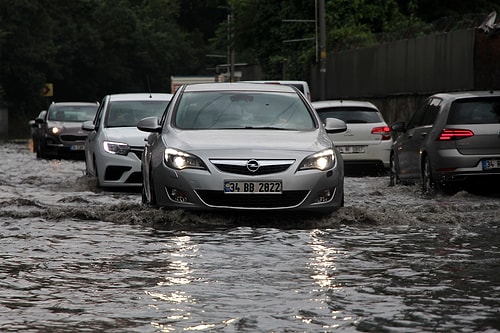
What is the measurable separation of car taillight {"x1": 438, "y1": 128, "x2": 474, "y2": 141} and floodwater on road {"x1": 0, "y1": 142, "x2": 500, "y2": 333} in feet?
5.81

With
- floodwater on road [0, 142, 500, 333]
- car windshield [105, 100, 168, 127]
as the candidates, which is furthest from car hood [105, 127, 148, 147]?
floodwater on road [0, 142, 500, 333]

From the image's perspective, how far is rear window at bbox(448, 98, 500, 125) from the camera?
17688mm

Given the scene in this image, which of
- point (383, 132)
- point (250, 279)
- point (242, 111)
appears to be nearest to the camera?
point (250, 279)

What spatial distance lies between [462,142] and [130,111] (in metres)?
5.80

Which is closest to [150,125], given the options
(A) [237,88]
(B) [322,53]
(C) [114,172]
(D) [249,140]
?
(A) [237,88]

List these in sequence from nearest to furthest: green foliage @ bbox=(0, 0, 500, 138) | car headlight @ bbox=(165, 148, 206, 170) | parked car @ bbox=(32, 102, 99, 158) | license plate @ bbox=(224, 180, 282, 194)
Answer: license plate @ bbox=(224, 180, 282, 194), car headlight @ bbox=(165, 148, 206, 170), parked car @ bbox=(32, 102, 99, 158), green foliage @ bbox=(0, 0, 500, 138)

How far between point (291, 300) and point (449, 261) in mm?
2407

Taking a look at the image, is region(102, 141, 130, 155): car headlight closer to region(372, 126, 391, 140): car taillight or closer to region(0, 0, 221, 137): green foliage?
region(372, 126, 391, 140): car taillight

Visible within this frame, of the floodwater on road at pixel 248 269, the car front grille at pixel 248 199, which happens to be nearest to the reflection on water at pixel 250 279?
the floodwater on road at pixel 248 269

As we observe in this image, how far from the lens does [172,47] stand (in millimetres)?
117562

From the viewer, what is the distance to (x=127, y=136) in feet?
63.2

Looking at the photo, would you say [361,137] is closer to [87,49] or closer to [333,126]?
[333,126]

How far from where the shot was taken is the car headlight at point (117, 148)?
18978 mm

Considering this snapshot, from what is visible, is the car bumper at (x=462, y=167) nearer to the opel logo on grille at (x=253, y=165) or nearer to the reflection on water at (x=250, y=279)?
the reflection on water at (x=250, y=279)
